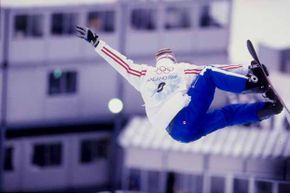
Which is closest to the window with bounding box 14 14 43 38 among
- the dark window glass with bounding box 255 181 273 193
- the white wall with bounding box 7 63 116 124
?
the white wall with bounding box 7 63 116 124

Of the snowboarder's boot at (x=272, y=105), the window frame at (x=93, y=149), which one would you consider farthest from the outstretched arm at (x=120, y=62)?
the window frame at (x=93, y=149)

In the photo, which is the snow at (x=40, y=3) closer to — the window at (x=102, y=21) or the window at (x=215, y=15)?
the window at (x=102, y=21)

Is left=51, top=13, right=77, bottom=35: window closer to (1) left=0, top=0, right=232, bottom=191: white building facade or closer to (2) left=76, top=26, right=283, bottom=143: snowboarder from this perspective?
(1) left=0, top=0, right=232, bottom=191: white building facade

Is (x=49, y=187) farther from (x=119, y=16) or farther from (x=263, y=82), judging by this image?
(x=263, y=82)

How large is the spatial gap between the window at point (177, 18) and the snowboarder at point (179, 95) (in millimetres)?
18260

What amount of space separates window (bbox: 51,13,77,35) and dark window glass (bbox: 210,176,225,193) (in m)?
6.94

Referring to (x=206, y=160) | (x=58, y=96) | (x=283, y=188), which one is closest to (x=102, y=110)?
(x=58, y=96)

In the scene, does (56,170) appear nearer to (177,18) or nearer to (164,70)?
(177,18)

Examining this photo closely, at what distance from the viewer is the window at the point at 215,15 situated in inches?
1097

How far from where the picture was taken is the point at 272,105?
8.95 m

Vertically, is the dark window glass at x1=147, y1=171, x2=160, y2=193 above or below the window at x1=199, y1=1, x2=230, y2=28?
below

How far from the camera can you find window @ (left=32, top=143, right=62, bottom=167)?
26.2 m

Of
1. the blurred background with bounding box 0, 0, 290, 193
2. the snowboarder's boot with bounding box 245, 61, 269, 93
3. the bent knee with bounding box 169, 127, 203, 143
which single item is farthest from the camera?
the blurred background with bounding box 0, 0, 290, 193

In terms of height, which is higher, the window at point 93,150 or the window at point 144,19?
the window at point 144,19
